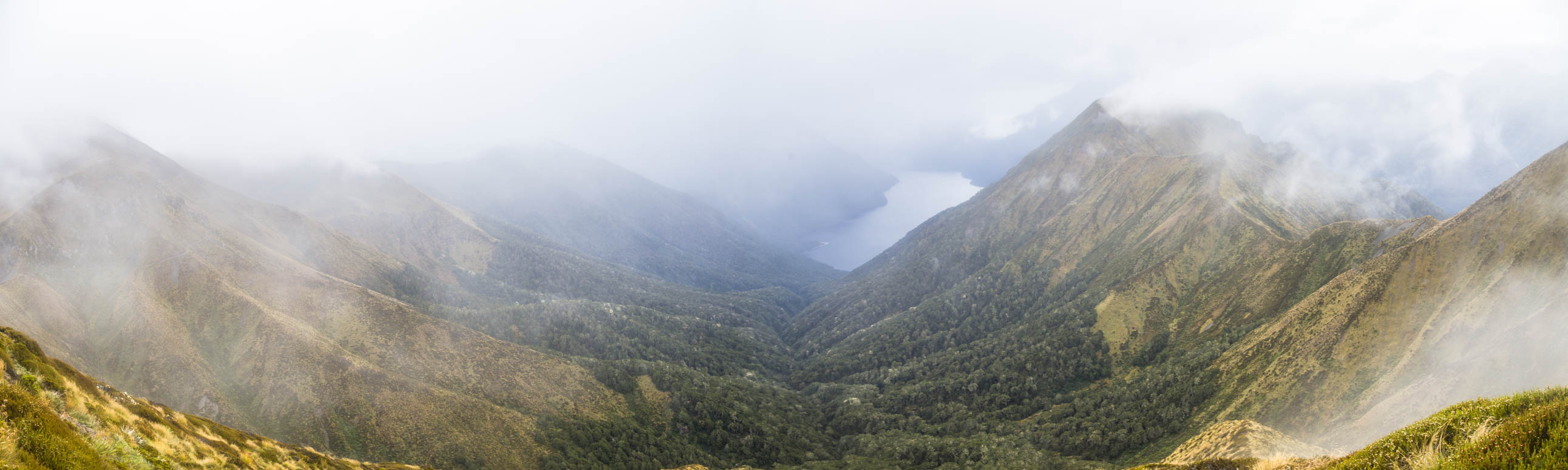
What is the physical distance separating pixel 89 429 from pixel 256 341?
144m

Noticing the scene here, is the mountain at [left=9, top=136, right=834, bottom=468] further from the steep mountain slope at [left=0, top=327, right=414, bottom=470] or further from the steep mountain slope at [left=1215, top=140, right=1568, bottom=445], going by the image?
the steep mountain slope at [left=1215, top=140, right=1568, bottom=445]

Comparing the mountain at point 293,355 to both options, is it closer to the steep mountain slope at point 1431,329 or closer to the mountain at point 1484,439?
the steep mountain slope at point 1431,329

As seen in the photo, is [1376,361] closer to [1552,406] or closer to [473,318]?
[1552,406]

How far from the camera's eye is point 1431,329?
9094 cm

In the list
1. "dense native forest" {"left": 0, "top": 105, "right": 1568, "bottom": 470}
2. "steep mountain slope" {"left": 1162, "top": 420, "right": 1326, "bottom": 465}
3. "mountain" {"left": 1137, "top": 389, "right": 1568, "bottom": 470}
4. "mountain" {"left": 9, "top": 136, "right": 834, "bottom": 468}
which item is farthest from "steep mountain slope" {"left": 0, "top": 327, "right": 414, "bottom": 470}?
"mountain" {"left": 9, "top": 136, "right": 834, "bottom": 468}

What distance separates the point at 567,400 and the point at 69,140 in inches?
9136

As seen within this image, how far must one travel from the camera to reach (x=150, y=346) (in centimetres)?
12069

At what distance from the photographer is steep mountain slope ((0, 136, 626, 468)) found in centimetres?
11625

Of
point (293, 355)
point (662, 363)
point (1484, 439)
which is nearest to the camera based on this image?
point (1484, 439)

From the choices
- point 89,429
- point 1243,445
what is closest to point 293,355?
point 89,429

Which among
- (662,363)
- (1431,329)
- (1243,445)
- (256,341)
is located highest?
(1431,329)

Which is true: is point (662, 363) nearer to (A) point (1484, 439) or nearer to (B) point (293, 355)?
Answer: (B) point (293, 355)

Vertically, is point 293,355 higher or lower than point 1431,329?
lower

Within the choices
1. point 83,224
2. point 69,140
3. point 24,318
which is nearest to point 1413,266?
point 24,318
